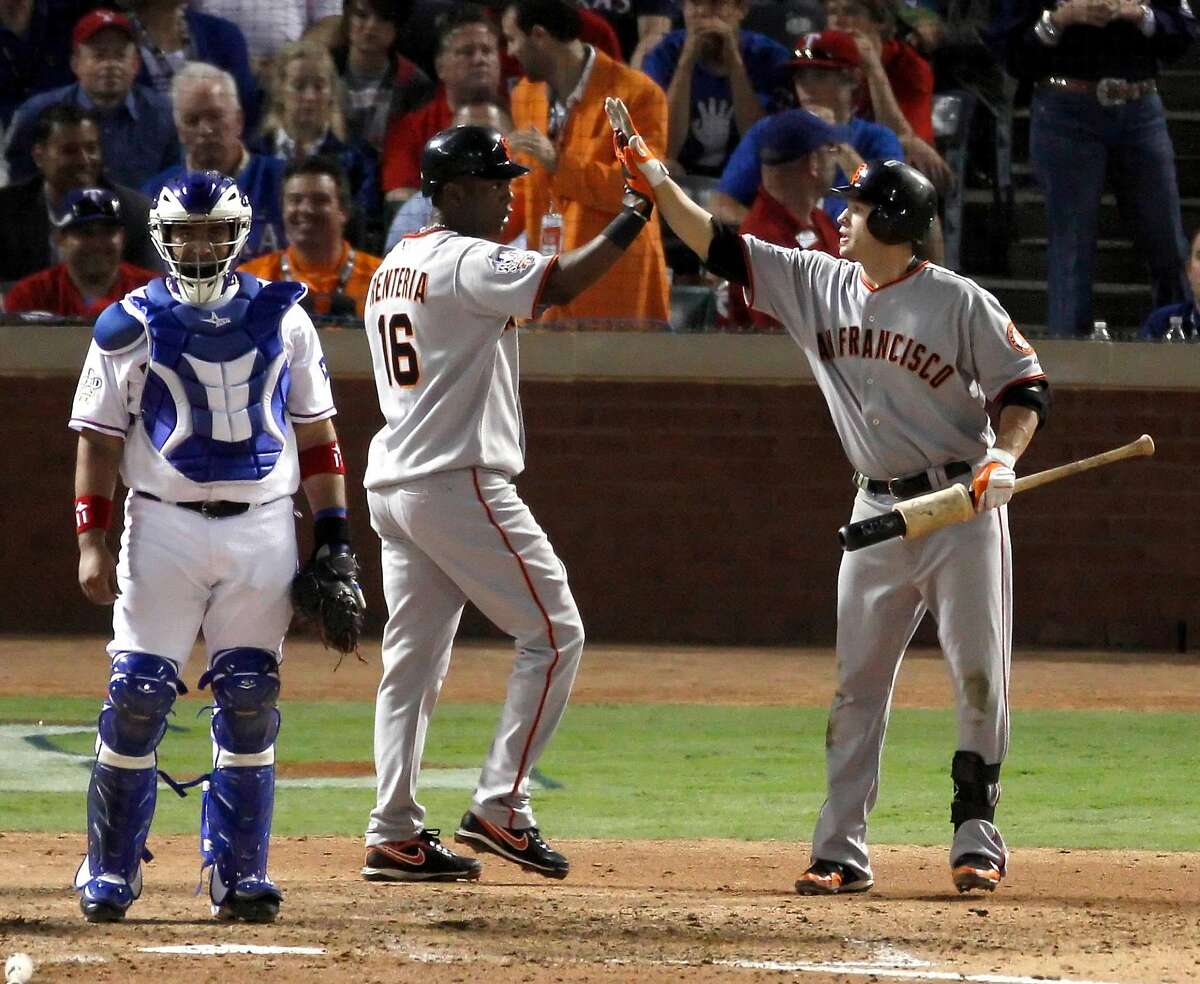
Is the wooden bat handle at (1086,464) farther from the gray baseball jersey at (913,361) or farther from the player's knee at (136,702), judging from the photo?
the player's knee at (136,702)

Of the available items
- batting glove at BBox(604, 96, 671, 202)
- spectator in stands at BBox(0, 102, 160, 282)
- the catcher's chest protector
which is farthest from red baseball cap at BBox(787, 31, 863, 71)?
the catcher's chest protector

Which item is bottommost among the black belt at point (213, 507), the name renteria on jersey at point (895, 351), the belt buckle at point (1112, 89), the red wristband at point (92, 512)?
the red wristband at point (92, 512)

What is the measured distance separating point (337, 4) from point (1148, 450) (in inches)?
288

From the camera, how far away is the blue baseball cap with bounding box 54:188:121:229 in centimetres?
1055

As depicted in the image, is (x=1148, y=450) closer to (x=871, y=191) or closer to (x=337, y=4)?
(x=871, y=191)

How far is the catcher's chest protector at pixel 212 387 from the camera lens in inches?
194

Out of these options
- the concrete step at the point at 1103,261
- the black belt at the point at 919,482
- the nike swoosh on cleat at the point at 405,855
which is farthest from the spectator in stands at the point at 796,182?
the nike swoosh on cleat at the point at 405,855

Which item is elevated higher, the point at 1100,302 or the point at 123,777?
the point at 1100,302

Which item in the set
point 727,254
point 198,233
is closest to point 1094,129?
point 727,254

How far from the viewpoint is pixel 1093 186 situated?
436 inches

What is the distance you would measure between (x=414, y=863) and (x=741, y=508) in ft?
19.5

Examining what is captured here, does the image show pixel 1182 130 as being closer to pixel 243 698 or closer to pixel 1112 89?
pixel 1112 89

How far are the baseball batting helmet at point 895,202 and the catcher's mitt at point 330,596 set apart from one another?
1.66m

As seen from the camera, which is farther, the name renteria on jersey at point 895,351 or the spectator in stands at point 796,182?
the spectator in stands at point 796,182
